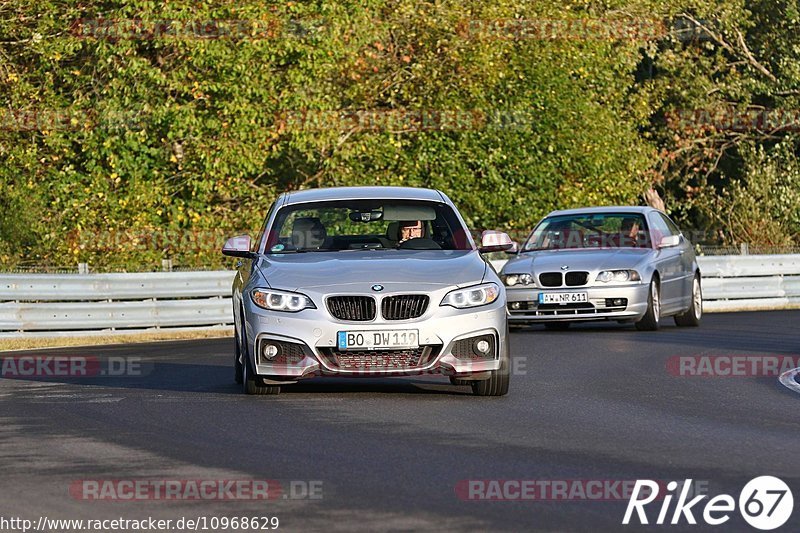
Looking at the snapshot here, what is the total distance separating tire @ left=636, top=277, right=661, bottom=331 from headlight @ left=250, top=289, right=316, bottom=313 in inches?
366

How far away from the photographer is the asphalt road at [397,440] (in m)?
7.46

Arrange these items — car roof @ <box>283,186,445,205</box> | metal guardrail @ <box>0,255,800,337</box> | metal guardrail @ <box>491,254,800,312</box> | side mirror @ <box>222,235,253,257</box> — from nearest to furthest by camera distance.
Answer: side mirror @ <box>222,235,253,257</box> < car roof @ <box>283,186,445,205</box> < metal guardrail @ <box>0,255,800,337</box> < metal guardrail @ <box>491,254,800,312</box>

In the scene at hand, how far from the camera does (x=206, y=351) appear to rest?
62.3 ft

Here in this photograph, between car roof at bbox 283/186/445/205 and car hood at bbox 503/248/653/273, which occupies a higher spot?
car roof at bbox 283/186/445/205

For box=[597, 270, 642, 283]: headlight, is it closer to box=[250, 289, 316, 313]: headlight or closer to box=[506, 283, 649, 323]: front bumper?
box=[506, 283, 649, 323]: front bumper

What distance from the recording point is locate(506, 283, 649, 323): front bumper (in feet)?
67.3

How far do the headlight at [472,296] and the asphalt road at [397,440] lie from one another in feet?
2.36

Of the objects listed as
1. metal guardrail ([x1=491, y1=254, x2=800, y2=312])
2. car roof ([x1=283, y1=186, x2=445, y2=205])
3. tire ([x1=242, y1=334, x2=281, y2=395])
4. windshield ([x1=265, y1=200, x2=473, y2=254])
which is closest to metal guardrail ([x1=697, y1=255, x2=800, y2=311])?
metal guardrail ([x1=491, y1=254, x2=800, y2=312])

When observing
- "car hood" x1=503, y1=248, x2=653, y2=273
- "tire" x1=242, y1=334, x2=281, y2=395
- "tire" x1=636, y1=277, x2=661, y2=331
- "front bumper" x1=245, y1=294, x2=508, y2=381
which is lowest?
"tire" x1=636, y1=277, x2=661, y2=331

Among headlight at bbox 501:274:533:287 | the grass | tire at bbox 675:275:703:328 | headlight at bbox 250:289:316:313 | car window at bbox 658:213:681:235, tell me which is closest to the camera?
headlight at bbox 250:289:316:313

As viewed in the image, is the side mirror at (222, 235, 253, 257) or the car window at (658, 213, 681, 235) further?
the car window at (658, 213, 681, 235)

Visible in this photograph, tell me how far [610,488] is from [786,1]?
3699 cm

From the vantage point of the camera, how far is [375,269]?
40.3 ft

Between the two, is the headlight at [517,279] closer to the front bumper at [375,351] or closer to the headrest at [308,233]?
the headrest at [308,233]
